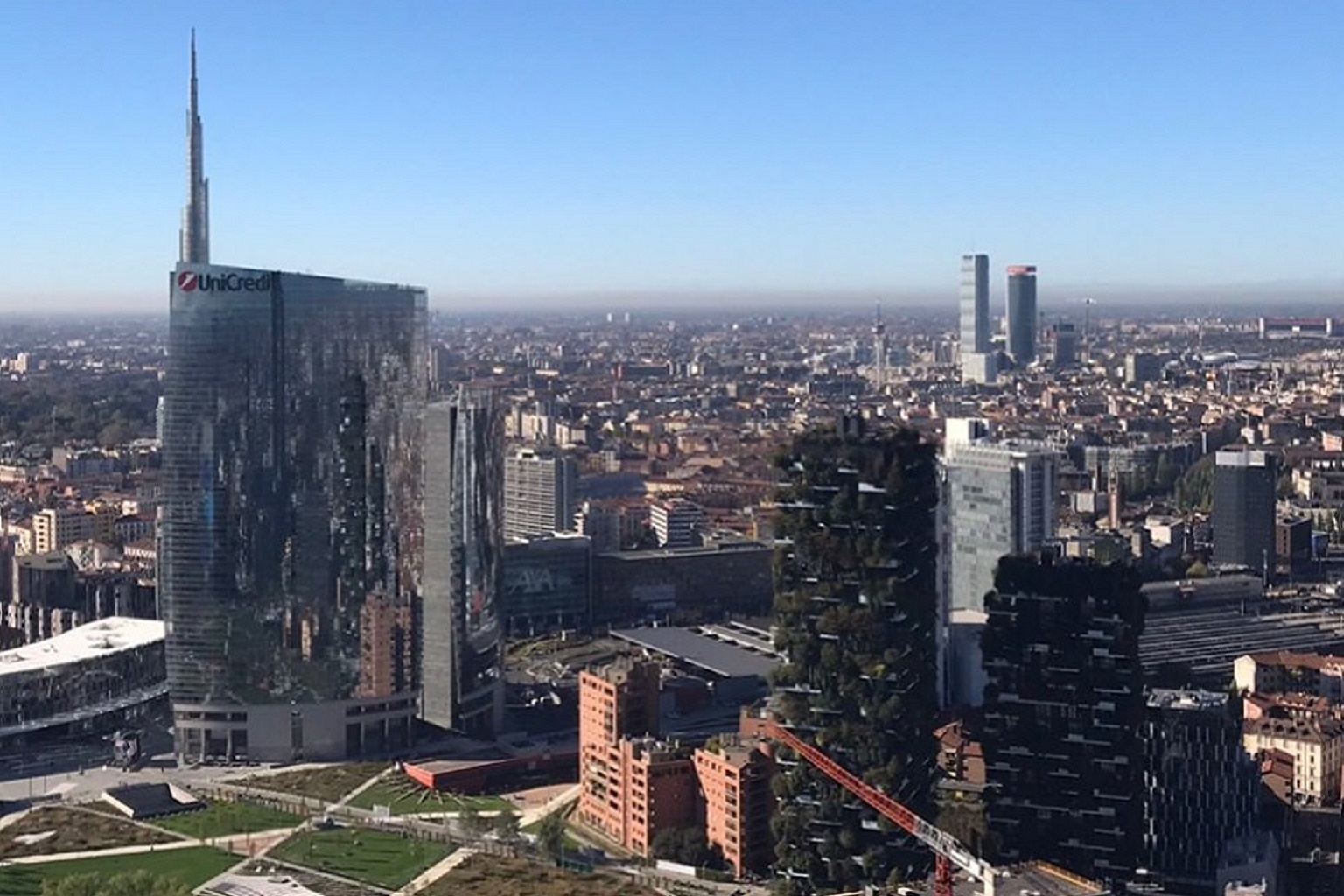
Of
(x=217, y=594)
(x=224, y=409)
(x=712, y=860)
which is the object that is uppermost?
(x=224, y=409)

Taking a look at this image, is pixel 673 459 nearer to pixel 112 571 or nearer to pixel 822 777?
pixel 112 571

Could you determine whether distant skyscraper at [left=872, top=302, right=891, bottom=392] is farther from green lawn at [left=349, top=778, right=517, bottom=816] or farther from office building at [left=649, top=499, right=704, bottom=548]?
green lawn at [left=349, top=778, right=517, bottom=816]

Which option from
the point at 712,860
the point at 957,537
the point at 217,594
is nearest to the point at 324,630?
the point at 217,594

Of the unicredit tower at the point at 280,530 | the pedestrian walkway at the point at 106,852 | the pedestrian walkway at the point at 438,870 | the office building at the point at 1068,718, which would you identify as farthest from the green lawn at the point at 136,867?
the office building at the point at 1068,718

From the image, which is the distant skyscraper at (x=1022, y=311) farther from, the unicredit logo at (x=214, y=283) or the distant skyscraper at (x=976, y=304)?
the unicredit logo at (x=214, y=283)

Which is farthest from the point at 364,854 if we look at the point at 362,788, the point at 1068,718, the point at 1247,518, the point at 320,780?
the point at 1247,518

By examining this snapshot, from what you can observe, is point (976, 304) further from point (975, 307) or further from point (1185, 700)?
point (1185, 700)

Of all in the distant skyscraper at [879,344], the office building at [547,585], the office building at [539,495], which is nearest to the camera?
the office building at [547,585]
